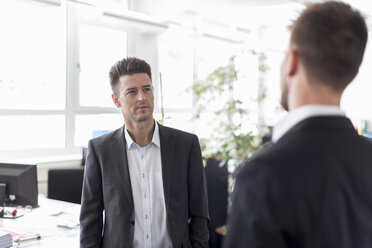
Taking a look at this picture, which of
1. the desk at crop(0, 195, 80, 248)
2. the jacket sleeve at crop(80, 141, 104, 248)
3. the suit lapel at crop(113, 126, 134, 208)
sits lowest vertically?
the desk at crop(0, 195, 80, 248)

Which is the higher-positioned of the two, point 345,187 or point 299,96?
point 299,96

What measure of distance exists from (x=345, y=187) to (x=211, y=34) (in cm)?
493

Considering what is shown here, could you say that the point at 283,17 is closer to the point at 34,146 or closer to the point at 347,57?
the point at 34,146

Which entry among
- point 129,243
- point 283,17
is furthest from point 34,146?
point 283,17

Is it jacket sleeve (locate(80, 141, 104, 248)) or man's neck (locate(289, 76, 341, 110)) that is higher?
man's neck (locate(289, 76, 341, 110))

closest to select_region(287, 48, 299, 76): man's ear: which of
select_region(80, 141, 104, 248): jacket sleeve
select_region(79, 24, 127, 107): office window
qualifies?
select_region(80, 141, 104, 248): jacket sleeve

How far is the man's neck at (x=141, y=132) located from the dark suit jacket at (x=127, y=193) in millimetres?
57

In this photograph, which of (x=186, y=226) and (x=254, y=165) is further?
(x=186, y=226)

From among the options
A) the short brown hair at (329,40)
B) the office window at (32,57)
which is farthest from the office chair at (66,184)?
the short brown hair at (329,40)

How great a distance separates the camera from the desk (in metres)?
2.22

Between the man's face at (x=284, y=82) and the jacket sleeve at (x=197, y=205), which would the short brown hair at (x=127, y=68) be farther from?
the man's face at (x=284, y=82)

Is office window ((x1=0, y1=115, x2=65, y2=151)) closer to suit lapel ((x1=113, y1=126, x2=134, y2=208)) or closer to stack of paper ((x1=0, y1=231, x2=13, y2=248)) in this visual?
stack of paper ((x1=0, y1=231, x2=13, y2=248))

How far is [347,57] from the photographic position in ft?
2.78

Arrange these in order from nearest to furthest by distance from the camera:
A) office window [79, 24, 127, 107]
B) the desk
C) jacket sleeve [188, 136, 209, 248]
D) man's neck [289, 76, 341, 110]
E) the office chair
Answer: man's neck [289, 76, 341, 110], jacket sleeve [188, 136, 209, 248], the desk, the office chair, office window [79, 24, 127, 107]
